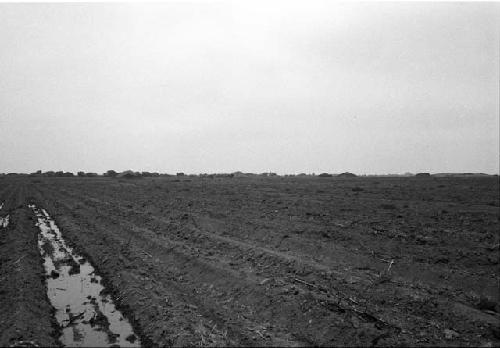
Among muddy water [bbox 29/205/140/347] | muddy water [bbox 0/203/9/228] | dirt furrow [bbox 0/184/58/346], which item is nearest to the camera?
dirt furrow [bbox 0/184/58/346]

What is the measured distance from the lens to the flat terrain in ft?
18.5

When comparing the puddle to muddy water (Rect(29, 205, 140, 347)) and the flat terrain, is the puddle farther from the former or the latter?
muddy water (Rect(29, 205, 140, 347))

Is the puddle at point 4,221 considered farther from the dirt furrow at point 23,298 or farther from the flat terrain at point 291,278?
the dirt furrow at point 23,298

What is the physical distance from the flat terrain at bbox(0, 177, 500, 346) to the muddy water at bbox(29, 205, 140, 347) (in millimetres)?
248

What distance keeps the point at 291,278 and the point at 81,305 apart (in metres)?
5.02

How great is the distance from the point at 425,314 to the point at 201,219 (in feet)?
35.5

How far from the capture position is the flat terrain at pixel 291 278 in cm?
563

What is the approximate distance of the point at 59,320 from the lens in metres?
6.51

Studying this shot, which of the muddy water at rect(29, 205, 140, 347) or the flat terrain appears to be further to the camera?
the muddy water at rect(29, 205, 140, 347)

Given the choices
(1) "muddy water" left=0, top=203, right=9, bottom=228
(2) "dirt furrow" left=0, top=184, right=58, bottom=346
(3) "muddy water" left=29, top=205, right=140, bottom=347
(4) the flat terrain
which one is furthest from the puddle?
(3) "muddy water" left=29, top=205, right=140, bottom=347

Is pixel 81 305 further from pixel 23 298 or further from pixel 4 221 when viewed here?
pixel 4 221

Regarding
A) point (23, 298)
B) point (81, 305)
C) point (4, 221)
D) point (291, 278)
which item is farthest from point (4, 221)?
point (291, 278)

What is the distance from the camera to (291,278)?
773cm

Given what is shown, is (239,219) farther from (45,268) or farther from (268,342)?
(268,342)
